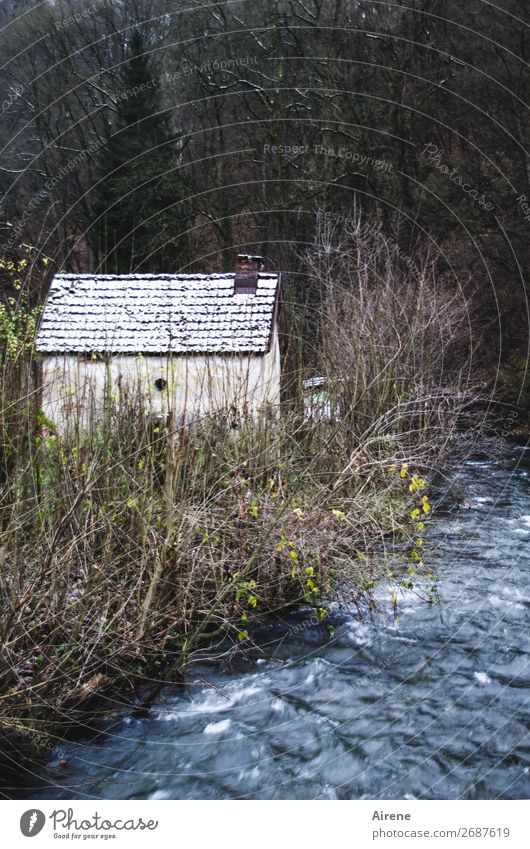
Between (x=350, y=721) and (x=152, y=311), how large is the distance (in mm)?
11850

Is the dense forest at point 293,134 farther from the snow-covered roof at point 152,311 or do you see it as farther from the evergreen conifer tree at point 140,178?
the snow-covered roof at point 152,311

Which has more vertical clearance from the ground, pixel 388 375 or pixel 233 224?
pixel 233 224

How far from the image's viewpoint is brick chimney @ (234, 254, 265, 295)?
17.9 metres

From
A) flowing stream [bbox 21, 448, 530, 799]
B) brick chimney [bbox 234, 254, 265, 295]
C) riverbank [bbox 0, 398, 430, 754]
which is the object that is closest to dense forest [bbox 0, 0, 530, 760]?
riverbank [bbox 0, 398, 430, 754]

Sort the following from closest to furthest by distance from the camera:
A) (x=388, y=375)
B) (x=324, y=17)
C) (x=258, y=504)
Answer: (x=258, y=504)
(x=388, y=375)
(x=324, y=17)

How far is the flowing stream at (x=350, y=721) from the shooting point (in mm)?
6445

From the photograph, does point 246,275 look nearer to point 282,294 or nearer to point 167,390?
point 282,294

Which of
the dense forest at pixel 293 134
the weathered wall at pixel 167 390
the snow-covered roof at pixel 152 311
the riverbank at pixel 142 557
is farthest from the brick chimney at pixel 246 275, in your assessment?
the riverbank at pixel 142 557

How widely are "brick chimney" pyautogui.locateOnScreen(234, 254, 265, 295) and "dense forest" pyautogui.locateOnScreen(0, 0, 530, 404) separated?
2703mm

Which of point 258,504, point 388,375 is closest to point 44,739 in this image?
point 258,504

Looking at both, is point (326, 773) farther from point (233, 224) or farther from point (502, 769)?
point (233, 224)

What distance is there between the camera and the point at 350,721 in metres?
7.45

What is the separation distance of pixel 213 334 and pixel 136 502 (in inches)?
392

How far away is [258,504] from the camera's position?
8.81 metres
